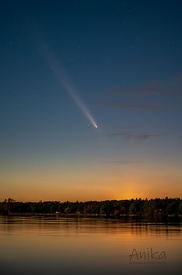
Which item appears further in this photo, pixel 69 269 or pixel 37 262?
pixel 37 262

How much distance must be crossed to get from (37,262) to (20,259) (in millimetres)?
3128

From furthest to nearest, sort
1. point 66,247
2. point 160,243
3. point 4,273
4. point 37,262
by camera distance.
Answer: point 160,243 → point 66,247 → point 37,262 → point 4,273

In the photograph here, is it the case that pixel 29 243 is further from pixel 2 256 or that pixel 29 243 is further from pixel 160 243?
pixel 160 243

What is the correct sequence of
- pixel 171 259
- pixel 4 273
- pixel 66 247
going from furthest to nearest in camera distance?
pixel 66 247, pixel 171 259, pixel 4 273

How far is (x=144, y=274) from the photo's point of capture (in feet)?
130

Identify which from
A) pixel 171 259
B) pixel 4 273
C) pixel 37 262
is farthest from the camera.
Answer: pixel 171 259

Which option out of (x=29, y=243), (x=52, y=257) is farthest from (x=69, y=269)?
(x=29, y=243)

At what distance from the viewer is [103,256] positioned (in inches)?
2018

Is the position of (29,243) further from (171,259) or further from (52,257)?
(171,259)

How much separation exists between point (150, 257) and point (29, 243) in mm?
20030

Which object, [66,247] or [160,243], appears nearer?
[66,247]

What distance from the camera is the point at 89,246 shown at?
198 ft

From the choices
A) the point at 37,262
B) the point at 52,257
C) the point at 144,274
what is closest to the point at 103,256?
Answer: the point at 52,257

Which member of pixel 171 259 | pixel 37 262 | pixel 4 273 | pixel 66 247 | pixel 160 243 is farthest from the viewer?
pixel 160 243
